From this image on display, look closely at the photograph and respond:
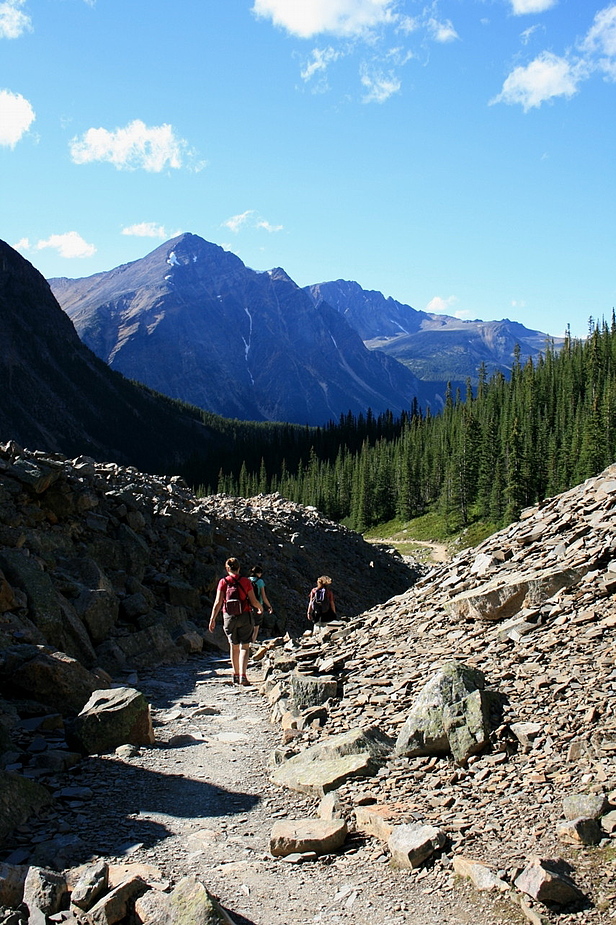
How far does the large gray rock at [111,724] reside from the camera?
38.6 ft

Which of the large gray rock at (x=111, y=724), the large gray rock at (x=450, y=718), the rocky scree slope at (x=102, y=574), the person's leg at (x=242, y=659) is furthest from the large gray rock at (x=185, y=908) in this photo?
the person's leg at (x=242, y=659)

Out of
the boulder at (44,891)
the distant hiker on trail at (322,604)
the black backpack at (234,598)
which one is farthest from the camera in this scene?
the distant hiker on trail at (322,604)

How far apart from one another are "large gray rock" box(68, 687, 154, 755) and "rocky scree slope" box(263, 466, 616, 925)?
251cm

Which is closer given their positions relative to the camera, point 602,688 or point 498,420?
point 602,688

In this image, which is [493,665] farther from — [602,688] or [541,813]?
[541,813]

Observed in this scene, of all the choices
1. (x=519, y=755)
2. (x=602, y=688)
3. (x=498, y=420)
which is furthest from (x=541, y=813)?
(x=498, y=420)

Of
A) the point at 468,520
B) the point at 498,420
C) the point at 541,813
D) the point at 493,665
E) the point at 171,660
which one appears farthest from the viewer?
the point at 498,420

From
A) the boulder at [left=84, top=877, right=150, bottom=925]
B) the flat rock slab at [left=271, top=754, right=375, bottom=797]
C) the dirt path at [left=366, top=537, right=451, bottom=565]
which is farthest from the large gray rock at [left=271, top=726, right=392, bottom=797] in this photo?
the dirt path at [left=366, top=537, right=451, bottom=565]

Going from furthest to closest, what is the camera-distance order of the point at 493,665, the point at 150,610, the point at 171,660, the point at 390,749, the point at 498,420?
the point at 498,420, the point at 150,610, the point at 171,660, the point at 493,665, the point at 390,749

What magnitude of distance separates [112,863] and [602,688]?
6.74 meters

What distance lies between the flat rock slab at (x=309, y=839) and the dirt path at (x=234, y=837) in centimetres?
14

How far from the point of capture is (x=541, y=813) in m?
8.20

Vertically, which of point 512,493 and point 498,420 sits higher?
point 498,420

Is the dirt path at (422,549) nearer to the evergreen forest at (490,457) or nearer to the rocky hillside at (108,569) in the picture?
the evergreen forest at (490,457)
